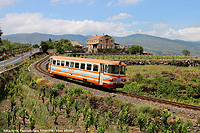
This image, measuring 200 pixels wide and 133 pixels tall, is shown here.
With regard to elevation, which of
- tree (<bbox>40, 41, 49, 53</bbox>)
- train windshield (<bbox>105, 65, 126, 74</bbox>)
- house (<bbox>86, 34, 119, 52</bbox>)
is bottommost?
train windshield (<bbox>105, 65, 126, 74</bbox>)

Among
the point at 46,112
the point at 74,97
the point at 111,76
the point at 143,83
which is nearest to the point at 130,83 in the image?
the point at 143,83

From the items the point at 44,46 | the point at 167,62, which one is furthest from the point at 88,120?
the point at 44,46

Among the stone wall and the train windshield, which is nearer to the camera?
the train windshield

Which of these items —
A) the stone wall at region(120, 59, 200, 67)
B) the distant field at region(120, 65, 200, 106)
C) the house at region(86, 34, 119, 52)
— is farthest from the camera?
the house at region(86, 34, 119, 52)

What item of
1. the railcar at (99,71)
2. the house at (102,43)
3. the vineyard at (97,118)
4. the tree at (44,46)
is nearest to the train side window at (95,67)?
the railcar at (99,71)

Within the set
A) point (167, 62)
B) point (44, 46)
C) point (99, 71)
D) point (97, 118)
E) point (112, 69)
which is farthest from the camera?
point (44, 46)

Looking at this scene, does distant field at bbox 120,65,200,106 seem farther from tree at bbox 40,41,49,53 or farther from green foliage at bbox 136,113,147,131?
tree at bbox 40,41,49,53

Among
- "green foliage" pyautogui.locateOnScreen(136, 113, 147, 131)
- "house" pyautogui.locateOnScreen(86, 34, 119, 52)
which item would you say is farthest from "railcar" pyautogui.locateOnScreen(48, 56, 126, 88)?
"house" pyautogui.locateOnScreen(86, 34, 119, 52)

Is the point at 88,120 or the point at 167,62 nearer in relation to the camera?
the point at 88,120

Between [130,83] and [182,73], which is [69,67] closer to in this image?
[130,83]

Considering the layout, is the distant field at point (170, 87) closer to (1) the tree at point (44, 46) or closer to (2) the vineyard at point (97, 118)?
(2) the vineyard at point (97, 118)

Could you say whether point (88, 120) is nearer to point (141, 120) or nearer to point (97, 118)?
point (97, 118)

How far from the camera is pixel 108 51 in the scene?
7169cm

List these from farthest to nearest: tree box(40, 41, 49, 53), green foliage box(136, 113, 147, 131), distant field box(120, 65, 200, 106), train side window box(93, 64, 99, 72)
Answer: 1. tree box(40, 41, 49, 53)
2. distant field box(120, 65, 200, 106)
3. train side window box(93, 64, 99, 72)
4. green foliage box(136, 113, 147, 131)
